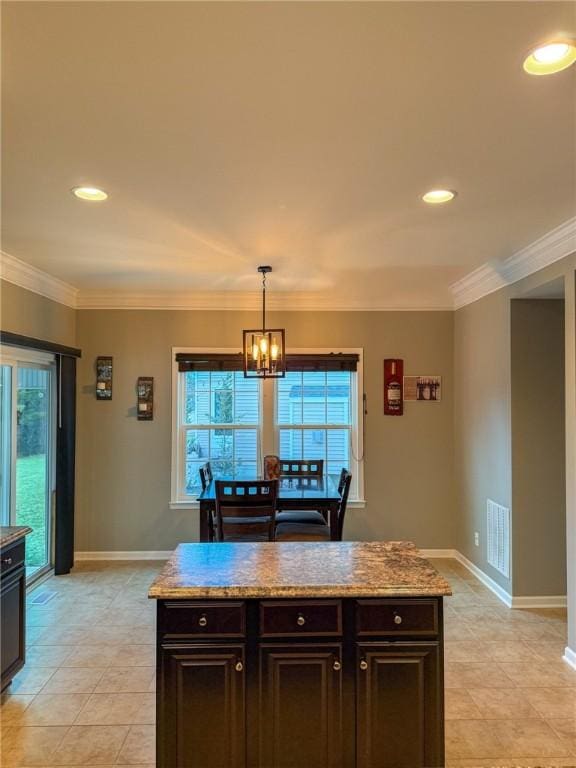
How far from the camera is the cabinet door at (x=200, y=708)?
1.79m

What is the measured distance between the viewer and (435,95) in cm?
173

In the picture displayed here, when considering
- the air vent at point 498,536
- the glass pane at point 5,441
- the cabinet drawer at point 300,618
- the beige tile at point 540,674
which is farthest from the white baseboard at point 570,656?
the glass pane at point 5,441

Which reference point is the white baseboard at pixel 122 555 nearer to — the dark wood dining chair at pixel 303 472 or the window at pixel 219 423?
the window at pixel 219 423

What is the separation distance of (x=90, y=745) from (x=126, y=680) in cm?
53

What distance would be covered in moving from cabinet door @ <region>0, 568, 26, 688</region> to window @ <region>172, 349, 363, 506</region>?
2340 mm

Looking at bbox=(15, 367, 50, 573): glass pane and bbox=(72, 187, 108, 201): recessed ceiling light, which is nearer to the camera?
bbox=(72, 187, 108, 201): recessed ceiling light

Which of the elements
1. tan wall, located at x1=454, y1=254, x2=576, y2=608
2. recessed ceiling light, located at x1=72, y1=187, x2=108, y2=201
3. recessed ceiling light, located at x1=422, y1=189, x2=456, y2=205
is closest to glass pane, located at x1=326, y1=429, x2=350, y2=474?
tan wall, located at x1=454, y1=254, x2=576, y2=608

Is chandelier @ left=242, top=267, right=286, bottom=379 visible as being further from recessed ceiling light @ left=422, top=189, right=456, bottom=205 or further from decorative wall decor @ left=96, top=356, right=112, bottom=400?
decorative wall decor @ left=96, top=356, right=112, bottom=400

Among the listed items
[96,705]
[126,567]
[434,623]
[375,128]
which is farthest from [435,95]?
[126,567]

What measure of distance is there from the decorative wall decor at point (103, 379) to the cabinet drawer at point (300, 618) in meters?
3.76

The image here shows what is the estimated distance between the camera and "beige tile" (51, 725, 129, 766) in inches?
89.0

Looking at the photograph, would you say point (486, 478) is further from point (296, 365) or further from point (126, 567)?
point (126, 567)

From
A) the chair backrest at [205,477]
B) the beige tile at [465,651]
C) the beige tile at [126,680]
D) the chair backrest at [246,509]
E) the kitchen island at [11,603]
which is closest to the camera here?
the kitchen island at [11,603]

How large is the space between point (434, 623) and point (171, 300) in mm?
4108
